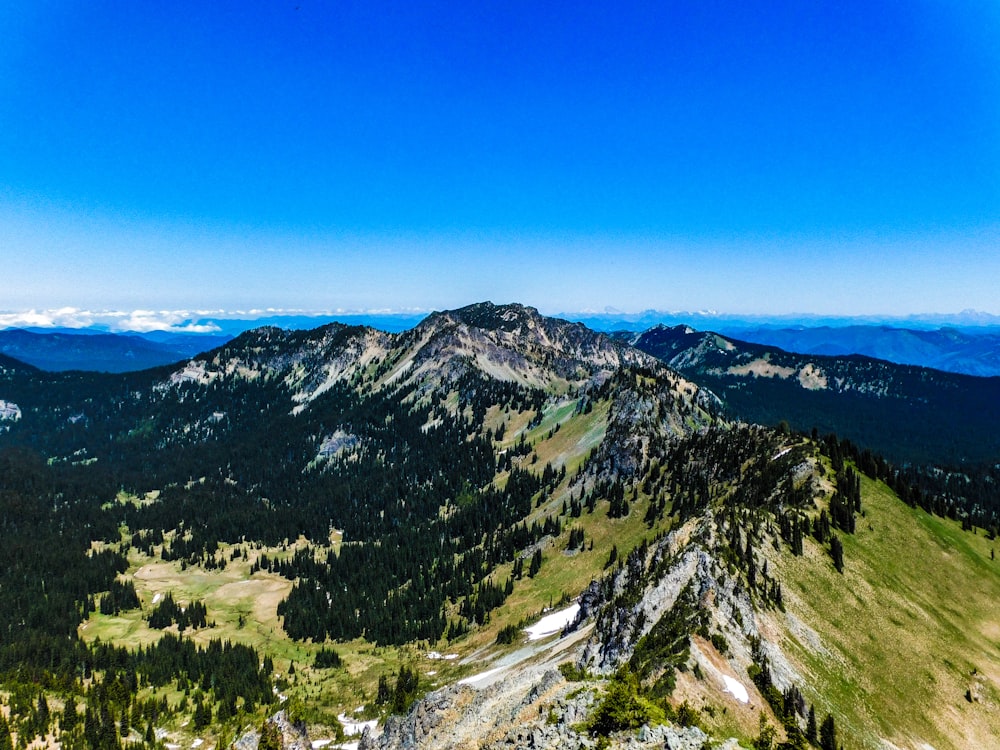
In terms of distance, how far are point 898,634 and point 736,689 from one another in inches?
1324

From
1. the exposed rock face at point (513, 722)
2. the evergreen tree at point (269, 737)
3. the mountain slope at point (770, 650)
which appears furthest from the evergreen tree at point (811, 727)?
the evergreen tree at point (269, 737)

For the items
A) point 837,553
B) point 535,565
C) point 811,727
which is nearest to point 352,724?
point 535,565

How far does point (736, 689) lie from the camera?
46.5m

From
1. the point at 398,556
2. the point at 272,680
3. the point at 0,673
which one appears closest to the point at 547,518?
the point at 398,556

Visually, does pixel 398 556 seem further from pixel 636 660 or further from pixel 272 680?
pixel 636 660

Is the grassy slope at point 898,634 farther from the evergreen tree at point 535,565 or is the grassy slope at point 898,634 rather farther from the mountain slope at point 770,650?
the evergreen tree at point 535,565

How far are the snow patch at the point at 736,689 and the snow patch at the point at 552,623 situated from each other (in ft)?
185

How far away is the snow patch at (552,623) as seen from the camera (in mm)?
104025

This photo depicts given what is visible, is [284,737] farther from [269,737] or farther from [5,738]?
[5,738]

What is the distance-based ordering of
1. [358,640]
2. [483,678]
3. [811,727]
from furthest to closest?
[358,640] < [483,678] < [811,727]

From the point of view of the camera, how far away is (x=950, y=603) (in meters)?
76.4

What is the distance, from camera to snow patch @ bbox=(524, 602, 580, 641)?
104025mm

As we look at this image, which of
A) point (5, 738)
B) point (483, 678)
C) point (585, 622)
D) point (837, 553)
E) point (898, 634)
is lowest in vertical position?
point (5, 738)

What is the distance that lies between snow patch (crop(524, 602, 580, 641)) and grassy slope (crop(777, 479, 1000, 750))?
49.1 metres
